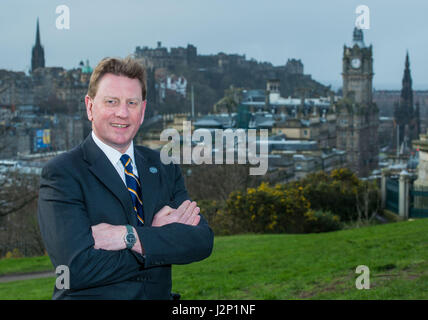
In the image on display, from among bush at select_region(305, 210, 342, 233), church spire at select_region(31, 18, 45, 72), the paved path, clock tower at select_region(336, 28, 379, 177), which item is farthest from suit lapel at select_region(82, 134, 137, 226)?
church spire at select_region(31, 18, 45, 72)

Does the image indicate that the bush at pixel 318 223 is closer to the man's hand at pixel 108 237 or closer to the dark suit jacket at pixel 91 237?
the dark suit jacket at pixel 91 237

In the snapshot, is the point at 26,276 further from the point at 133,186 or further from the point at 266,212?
the point at 133,186

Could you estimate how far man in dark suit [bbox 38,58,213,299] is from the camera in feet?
8.91

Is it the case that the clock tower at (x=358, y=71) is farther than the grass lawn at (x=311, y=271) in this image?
Yes

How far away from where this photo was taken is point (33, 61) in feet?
299

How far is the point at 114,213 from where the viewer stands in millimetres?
2834

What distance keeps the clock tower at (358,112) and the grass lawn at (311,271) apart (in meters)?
61.1

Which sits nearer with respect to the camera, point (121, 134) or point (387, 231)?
point (121, 134)

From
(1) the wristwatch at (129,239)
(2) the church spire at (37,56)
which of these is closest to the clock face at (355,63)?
(2) the church spire at (37,56)

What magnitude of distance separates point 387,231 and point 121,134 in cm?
828

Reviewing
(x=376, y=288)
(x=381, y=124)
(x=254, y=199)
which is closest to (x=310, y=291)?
(x=376, y=288)

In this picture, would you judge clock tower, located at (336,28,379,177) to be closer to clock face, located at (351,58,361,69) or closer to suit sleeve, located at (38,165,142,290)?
clock face, located at (351,58,361,69)

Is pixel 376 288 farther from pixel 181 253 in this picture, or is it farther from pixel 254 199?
pixel 254 199

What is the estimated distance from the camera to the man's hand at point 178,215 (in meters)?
2.98
